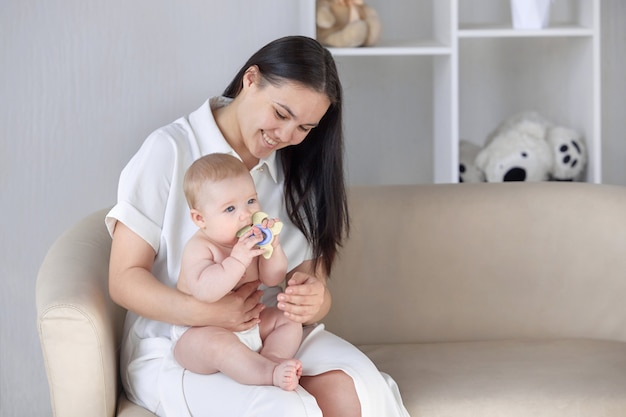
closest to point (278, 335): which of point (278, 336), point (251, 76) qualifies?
point (278, 336)

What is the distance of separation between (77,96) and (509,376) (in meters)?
1.36

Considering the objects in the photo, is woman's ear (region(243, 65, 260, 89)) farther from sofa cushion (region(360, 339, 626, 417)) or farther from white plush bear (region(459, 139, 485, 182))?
white plush bear (region(459, 139, 485, 182))

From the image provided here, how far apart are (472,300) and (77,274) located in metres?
0.99

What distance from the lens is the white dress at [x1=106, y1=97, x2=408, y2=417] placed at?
1.60m

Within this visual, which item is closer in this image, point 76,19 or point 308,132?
point 308,132

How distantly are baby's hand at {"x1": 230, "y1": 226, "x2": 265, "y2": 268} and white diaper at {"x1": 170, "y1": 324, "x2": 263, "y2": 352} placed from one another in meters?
0.17

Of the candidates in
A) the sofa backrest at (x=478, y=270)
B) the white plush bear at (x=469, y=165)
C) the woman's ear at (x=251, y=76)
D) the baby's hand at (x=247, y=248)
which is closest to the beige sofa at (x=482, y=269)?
the sofa backrest at (x=478, y=270)

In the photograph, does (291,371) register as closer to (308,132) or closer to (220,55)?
(308,132)

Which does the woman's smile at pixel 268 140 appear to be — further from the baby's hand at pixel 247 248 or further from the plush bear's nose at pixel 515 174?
the plush bear's nose at pixel 515 174

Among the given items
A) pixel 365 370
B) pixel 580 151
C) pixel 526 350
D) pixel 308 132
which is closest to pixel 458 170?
pixel 580 151

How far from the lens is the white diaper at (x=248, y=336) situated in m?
1.68

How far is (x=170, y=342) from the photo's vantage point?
174cm

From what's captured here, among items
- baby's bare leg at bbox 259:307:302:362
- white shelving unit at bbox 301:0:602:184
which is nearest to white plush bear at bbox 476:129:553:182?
white shelving unit at bbox 301:0:602:184

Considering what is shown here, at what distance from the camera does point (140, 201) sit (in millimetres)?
1743
